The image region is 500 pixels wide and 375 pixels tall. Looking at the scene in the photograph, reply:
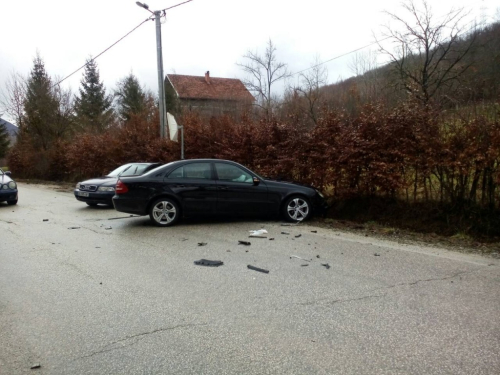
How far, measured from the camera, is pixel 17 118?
133 feet

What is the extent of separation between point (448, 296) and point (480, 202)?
4366mm

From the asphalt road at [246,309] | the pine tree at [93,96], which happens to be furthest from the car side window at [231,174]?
the pine tree at [93,96]

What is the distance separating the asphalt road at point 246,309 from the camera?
316cm

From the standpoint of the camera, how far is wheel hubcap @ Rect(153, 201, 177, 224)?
9078mm

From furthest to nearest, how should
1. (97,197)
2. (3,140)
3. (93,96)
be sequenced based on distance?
(3,140) → (93,96) → (97,197)

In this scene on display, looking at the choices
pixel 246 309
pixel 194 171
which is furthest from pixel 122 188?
pixel 246 309

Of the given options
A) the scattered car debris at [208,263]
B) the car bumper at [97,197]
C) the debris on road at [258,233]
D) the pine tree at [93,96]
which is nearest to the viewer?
the scattered car debris at [208,263]

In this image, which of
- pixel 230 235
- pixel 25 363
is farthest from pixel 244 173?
pixel 25 363

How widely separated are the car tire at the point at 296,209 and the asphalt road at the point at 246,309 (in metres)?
2.05

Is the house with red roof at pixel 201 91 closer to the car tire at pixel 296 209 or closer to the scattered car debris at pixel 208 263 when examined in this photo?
the car tire at pixel 296 209

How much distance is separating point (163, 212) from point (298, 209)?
10.4 feet

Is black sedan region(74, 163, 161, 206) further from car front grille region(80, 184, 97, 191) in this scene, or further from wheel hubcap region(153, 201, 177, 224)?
wheel hubcap region(153, 201, 177, 224)

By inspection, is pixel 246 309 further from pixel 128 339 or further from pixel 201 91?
pixel 201 91

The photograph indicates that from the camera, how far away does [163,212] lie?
29.9ft
